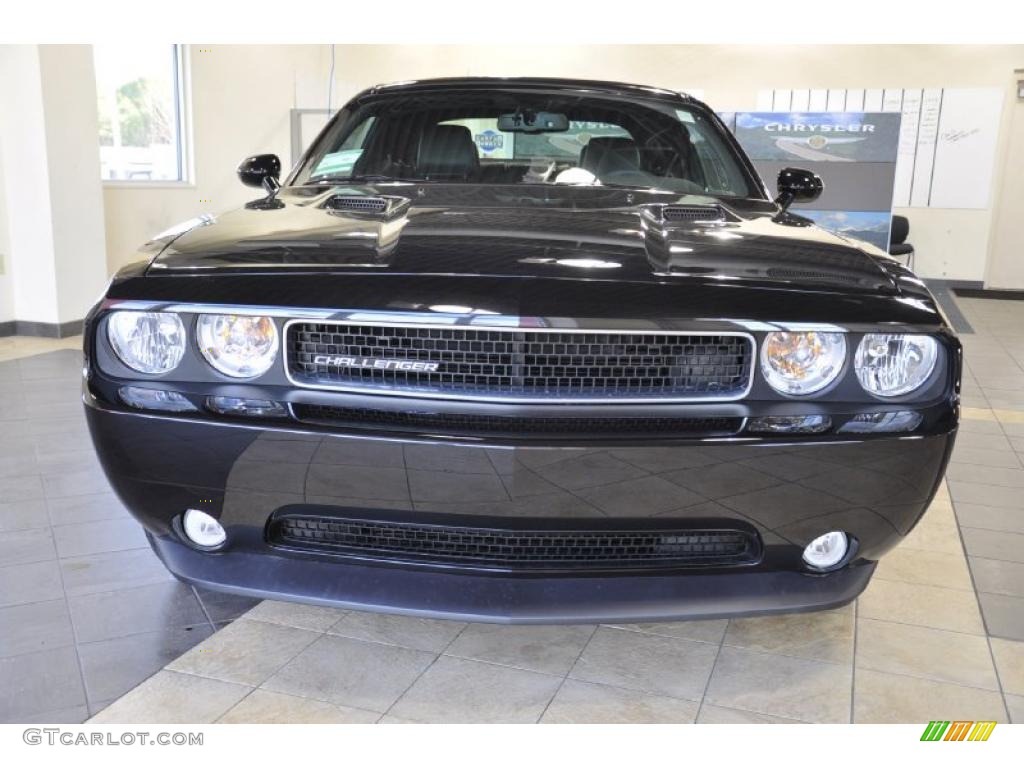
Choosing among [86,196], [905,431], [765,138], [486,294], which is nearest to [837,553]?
[905,431]

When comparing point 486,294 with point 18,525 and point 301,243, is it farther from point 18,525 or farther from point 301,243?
point 18,525

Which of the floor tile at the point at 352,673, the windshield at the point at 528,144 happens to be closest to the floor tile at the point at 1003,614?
the windshield at the point at 528,144

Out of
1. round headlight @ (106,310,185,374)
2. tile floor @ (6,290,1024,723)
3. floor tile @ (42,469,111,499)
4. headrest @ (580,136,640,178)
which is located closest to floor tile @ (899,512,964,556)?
tile floor @ (6,290,1024,723)

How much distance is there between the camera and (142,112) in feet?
25.5

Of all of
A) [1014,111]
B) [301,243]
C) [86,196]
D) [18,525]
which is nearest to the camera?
[301,243]

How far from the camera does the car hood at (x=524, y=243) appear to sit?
5.00 feet

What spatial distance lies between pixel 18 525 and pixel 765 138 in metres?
6.38

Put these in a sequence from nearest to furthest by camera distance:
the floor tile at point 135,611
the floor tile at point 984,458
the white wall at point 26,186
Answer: the floor tile at point 135,611 < the floor tile at point 984,458 < the white wall at point 26,186

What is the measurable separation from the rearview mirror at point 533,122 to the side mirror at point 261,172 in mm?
691

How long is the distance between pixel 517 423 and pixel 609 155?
49.5 inches

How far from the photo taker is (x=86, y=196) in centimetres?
597

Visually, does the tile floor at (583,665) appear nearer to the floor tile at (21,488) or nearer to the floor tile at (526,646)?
the floor tile at (526,646)

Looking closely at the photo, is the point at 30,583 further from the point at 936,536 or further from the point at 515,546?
the point at 936,536

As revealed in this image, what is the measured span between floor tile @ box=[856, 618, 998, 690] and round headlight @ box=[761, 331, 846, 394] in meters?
0.75
